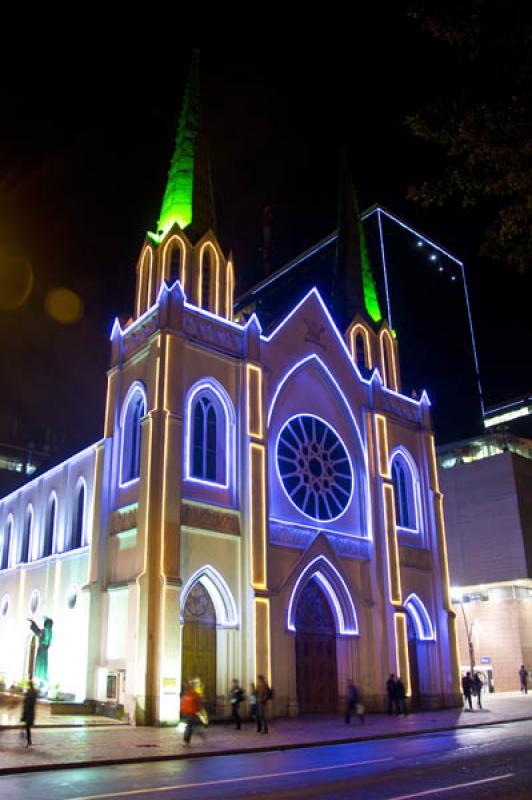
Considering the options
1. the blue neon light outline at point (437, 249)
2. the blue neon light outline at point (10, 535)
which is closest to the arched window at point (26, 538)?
the blue neon light outline at point (10, 535)

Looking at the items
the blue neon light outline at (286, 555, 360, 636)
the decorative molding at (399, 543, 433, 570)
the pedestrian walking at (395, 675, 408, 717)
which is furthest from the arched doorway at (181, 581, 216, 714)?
the decorative molding at (399, 543, 433, 570)

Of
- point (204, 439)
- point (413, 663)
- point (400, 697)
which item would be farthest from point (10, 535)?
point (400, 697)

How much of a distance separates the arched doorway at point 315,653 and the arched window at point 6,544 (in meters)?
19.8

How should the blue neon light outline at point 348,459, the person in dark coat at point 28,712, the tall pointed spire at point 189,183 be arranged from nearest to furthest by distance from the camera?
the person in dark coat at point 28,712, the blue neon light outline at point 348,459, the tall pointed spire at point 189,183

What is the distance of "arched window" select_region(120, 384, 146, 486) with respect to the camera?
26.6 m

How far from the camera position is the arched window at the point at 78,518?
3241 cm

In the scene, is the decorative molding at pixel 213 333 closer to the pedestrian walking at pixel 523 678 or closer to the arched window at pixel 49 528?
the arched window at pixel 49 528

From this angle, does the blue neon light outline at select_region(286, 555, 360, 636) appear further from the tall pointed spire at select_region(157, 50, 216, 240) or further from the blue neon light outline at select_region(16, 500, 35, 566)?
the blue neon light outline at select_region(16, 500, 35, 566)

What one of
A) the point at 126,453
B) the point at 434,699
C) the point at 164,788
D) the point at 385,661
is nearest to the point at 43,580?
the point at 126,453

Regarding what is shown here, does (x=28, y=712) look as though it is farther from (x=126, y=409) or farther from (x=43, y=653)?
(x=126, y=409)

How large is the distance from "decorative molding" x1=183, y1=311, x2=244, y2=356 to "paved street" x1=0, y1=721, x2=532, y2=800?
15.0 metres

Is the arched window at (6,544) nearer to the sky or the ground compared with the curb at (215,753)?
nearer to the sky

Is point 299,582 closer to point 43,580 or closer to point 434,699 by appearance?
point 434,699

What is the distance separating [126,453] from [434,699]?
16.8 metres
